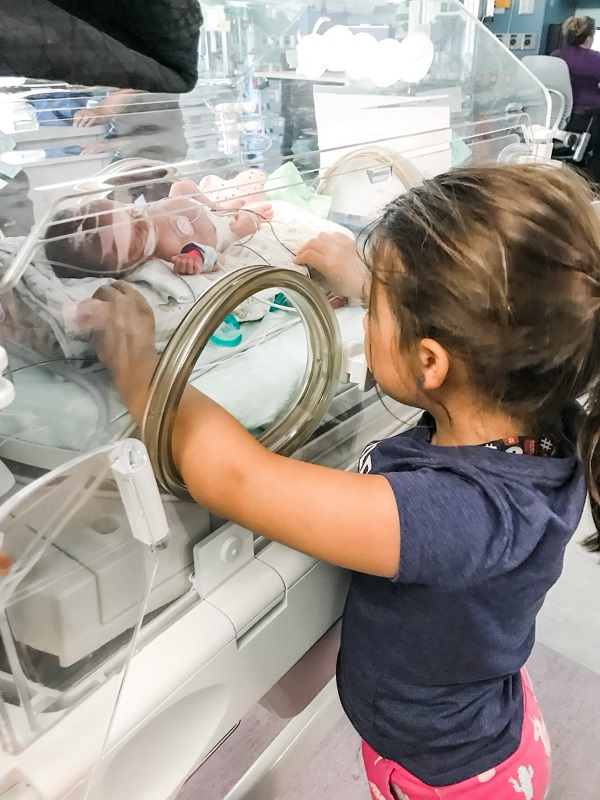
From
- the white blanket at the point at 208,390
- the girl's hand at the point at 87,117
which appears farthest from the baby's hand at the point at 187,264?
the girl's hand at the point at 87,117

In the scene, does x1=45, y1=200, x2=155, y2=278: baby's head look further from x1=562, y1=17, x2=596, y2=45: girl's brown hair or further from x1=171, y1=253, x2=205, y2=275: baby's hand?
x1=562, y1=17, x2=596, y2=45: girl's brown hair

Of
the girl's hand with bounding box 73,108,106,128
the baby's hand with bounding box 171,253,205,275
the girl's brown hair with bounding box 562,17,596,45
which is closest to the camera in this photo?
the baby's hand with bounding box 171,253,205,275

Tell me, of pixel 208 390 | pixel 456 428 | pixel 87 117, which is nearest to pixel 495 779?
pixel 456 428

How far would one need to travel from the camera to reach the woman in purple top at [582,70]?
4.20 metres

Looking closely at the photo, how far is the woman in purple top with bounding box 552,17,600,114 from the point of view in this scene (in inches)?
165

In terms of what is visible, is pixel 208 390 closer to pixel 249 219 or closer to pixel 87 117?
pixel 249 219

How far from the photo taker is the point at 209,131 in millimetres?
1350

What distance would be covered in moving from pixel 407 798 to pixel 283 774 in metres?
0.35

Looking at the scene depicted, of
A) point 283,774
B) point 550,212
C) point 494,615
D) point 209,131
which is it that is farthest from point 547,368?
point 209,131

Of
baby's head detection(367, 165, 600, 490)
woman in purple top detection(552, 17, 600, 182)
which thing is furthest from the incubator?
woman in purple top detection(552, 17, 600, 182)

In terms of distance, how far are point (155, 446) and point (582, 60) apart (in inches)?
185

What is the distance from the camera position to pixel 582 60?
4.23 meters

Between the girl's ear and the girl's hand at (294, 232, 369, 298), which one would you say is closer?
the girl's ear

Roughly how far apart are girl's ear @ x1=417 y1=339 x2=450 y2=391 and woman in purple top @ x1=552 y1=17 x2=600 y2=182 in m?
4.15
